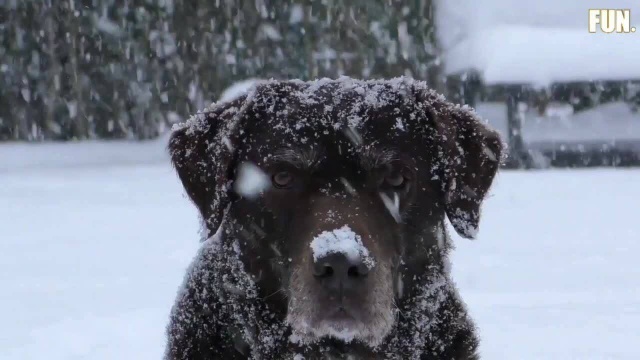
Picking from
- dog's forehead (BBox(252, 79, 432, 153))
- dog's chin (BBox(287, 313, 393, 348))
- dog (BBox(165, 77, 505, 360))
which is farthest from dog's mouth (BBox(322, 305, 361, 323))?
dog's forehead (BBox(252, 79, 432, 153))

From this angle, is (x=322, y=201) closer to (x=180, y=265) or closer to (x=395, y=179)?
(x=395, y=179)

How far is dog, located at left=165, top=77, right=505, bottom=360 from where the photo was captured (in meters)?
3.05

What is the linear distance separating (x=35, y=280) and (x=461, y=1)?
7.31 meters

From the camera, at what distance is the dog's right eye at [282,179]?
3.06 meters

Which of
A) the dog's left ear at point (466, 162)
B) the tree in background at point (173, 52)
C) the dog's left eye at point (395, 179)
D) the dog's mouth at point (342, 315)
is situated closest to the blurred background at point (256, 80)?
the tree in background at point (173, 52)

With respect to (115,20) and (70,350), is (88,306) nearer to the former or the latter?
(70,350)

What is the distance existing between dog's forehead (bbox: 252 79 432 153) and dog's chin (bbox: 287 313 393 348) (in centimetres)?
62

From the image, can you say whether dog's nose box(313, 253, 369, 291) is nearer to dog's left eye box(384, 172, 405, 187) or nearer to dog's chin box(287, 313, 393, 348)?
dog's chin box(287, 313, 393, 348)

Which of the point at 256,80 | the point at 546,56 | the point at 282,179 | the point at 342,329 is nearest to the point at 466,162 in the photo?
the point at 282,179

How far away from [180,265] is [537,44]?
6.39 m

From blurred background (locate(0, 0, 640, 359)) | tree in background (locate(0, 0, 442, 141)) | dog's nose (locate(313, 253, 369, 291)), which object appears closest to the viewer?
dog's nose (locate(313, 253, 369, 291))

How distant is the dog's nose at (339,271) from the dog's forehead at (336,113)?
54 centimetres

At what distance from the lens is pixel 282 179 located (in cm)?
306

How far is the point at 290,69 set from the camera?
11.8 m
